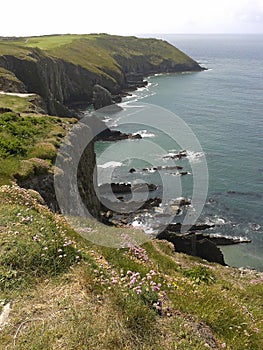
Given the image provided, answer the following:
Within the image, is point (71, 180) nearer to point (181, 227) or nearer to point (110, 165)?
point (181, 227)

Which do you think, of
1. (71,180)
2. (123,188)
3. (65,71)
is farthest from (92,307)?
(65,71)

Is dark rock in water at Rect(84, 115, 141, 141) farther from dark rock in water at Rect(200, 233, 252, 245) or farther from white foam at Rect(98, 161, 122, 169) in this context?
dark rock in water at Rect(200, 233, 252, 245)

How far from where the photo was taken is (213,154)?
72750 mm

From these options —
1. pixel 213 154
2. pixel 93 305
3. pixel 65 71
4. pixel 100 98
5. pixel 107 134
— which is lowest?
pixel 213 154

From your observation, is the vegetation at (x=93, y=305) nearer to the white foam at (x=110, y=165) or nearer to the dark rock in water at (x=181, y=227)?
the dark rock in water at (x=181, y=227)

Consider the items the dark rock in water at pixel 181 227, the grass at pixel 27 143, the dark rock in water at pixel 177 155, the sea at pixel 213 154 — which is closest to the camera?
the grass at pixel 27 143

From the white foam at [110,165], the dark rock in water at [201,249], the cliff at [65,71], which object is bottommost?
the dark rock in water at [201,249]

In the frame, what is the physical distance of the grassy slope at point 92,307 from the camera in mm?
7195

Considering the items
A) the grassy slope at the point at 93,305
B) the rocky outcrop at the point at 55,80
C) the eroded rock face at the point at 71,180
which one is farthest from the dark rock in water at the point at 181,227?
the rocky outcrop at the point at 55,80

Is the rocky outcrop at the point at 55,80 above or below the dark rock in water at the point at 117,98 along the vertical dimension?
above

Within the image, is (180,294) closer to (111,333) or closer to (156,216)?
(111,333)

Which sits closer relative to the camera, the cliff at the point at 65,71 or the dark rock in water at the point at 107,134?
the dark rock in water at the point at 107,134

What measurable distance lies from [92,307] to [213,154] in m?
67.6

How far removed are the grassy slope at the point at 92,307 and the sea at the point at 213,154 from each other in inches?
1278
